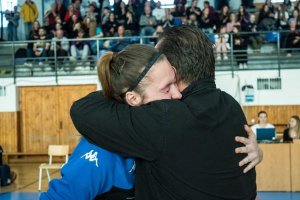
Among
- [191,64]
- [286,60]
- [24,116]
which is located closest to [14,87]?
[24,116]

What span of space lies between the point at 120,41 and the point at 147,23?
132 cm

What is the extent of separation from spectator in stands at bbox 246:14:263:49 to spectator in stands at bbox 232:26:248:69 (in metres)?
0.27

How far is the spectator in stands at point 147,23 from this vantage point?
55.0 feet

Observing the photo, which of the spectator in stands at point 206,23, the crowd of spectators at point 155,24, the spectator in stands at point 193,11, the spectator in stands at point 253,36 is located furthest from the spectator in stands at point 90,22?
the spectator in stands at point 253,36

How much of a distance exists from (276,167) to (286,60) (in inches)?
245

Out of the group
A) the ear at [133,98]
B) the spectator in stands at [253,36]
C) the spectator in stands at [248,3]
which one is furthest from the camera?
the spectator in stands at [248,3]

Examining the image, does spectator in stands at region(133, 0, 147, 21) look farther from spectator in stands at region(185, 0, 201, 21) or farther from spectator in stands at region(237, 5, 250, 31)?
spectator in stands at region(237, 5, 250, 31)

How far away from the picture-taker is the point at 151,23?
55.4 feet

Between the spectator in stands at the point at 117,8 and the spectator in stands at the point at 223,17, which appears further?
the spectator in stands at the point at 117,8

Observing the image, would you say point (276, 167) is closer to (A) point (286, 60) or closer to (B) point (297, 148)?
(B) point (297, 148)

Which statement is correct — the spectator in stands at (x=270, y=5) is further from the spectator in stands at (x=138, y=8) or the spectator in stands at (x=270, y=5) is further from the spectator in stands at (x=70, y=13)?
the spectator in stands at (x=70, y=13)

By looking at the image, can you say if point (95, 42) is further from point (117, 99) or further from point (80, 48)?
point (117, 99)

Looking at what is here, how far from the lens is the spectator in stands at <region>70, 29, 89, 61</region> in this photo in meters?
16.9

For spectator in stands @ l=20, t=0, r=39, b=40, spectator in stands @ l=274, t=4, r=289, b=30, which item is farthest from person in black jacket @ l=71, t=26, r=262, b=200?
spectator in stands @ l=20, t=0, r=39, b=40
